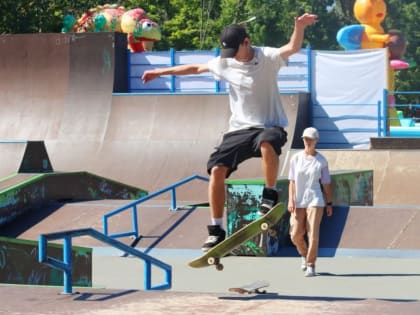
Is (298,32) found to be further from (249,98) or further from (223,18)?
(223,18)

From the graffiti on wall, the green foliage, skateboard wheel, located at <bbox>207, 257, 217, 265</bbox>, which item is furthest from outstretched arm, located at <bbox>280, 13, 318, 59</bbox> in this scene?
the green foliage

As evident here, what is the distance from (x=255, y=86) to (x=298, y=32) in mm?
522

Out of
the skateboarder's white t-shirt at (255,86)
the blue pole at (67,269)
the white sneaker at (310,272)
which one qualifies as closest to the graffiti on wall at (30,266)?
the white sneaker at (310,272)

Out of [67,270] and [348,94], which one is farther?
[348,94]

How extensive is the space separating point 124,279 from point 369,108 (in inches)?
525

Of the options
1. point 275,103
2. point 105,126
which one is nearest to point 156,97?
point 105,126

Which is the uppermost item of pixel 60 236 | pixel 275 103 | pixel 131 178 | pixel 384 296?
pixel 275 103

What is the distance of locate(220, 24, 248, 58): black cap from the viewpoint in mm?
7625

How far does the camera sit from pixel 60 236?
336 inches

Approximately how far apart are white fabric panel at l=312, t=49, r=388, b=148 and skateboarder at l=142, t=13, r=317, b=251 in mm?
16348

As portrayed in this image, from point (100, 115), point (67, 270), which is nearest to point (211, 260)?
point (67, 270)

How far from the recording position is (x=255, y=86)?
7.73 meters

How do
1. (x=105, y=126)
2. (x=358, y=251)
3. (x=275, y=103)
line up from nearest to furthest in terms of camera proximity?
(x=275, y=103), (x=358, y=251), (x=105, y=126)

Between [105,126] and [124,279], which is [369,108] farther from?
[124,279]
